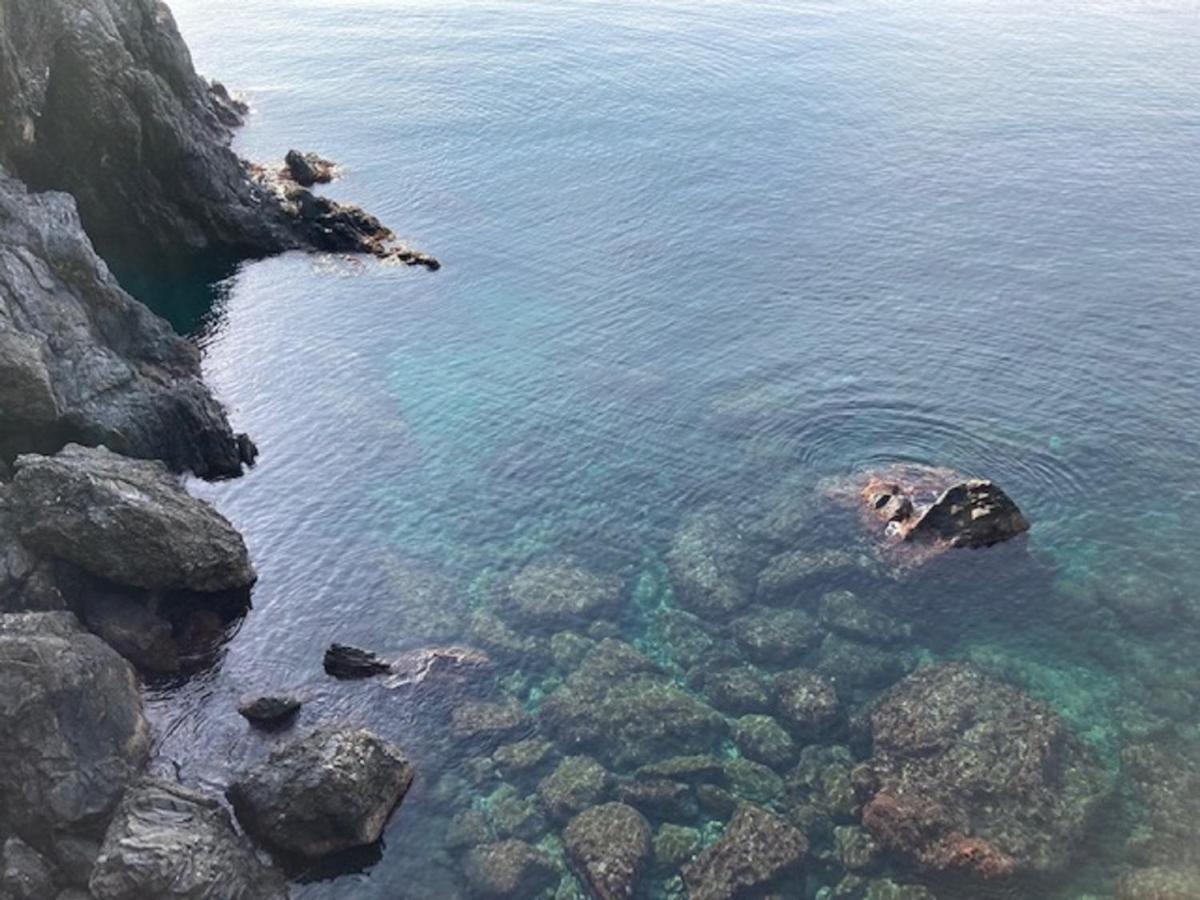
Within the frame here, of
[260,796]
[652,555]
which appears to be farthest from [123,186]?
[260,796]

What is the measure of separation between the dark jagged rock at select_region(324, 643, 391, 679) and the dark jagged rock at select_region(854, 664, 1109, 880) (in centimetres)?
2369

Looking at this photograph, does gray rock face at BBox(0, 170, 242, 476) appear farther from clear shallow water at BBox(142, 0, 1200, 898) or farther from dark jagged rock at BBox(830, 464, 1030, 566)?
dark jagged rock at BBox(830, 464, 1030, 566)

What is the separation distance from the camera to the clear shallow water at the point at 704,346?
5319 cm

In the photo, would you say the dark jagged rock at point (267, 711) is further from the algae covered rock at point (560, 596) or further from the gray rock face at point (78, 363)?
the gray rock face at point (78, 363)

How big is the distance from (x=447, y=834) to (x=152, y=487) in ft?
81.8

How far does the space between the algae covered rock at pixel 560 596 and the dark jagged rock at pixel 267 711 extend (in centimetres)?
1343

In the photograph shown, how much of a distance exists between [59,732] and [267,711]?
8.92 m

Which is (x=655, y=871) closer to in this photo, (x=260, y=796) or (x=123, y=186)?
(x=260, y=796)

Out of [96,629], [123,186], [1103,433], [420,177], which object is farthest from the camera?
[420,177]

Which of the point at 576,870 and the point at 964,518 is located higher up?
the point at 964,518

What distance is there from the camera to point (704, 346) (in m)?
81.4

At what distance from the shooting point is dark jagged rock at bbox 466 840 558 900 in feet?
133

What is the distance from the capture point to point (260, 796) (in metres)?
41.3

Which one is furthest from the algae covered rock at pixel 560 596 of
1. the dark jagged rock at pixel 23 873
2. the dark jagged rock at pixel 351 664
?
the dark jagged rock at pixel 23 873
